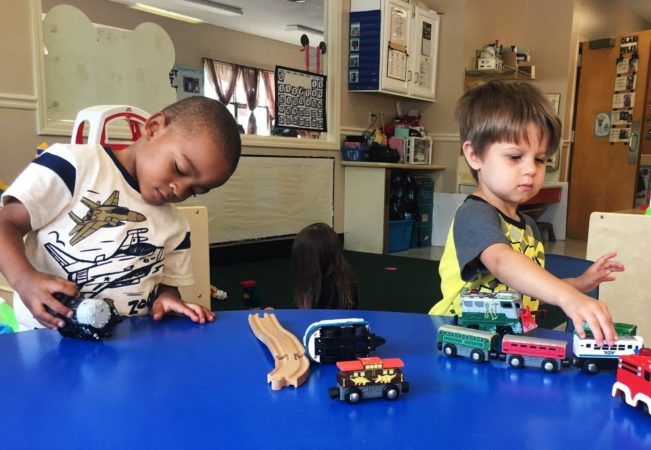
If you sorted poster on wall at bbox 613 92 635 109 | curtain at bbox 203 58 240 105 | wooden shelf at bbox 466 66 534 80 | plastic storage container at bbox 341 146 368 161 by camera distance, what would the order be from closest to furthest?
1. plastic storage container at bbox 341 146 368 161
2. curtain at bbox 203 58 240 105
3. wooden shelf at bbox 466 66 534 80
4. poster on wall at bbox 613 92 635 109

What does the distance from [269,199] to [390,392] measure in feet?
12.0

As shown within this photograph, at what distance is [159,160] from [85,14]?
106 inches

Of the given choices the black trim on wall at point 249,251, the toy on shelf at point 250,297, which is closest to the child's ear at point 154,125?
the toy on shelf at point 250,297

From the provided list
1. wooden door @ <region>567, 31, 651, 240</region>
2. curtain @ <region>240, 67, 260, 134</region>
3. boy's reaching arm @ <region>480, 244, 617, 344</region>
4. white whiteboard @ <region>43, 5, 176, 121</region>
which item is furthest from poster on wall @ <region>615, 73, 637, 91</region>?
boy's reaching arm @ <region>480, 244, 617, 344</region>

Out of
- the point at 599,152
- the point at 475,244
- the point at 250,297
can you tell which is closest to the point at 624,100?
the point at 599,152

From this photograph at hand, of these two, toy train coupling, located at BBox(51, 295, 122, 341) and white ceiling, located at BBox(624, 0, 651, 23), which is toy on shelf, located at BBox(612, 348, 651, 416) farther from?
white ceiling, located at BBox(624, 0, 651, 23)

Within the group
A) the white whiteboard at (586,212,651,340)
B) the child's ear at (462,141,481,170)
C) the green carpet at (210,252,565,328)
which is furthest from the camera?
the green carpet at (210,252,565,328)

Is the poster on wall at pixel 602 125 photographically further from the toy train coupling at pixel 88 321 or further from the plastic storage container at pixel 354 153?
the toy train coupling at pixel 88 321

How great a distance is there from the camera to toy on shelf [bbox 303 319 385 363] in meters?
0.63

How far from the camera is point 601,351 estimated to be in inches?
24.6

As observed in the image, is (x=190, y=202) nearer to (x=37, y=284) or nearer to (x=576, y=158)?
(x=37, y=284)

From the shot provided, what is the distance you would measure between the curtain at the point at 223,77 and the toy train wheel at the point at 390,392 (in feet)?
14.9

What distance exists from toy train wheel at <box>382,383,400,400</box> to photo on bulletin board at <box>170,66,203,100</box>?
354 cm

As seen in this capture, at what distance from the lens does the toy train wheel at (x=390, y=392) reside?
54 cm
